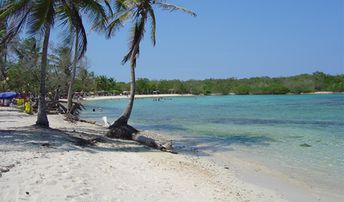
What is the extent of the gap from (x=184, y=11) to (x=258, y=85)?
137951 millimetres

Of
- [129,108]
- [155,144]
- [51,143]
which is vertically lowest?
[155,144]

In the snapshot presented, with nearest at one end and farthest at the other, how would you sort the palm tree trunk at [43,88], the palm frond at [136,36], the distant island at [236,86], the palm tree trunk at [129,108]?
the palm tree trunk at [43,88], the palm tree trunk at [129,108], the palm frond at [136,36], the distant island at [236,86]

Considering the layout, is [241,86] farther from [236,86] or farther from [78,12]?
[78,12]

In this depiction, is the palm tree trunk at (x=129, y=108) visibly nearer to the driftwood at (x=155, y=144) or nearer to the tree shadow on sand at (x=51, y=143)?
the driftwood at (x=155, y=144)

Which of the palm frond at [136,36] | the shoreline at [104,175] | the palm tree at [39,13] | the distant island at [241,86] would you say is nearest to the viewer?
the shoreline at [104,175]

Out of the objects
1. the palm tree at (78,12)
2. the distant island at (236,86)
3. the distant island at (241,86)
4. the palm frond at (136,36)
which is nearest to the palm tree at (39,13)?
the palm tree at (78,12)

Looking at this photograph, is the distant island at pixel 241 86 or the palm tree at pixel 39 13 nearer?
the palm tree at pixel 39 13

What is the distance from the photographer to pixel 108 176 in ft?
25.9

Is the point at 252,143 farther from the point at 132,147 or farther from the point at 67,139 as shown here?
the point at 67,139

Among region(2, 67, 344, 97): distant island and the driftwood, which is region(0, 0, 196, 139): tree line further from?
region(2, 67, 344, 97): distant island

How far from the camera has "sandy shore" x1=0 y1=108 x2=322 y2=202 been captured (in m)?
6.50

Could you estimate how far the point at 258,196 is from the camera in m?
8.18

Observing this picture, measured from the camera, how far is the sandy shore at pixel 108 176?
6496 millimetres

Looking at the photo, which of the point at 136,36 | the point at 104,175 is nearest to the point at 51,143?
the point at 104,175
